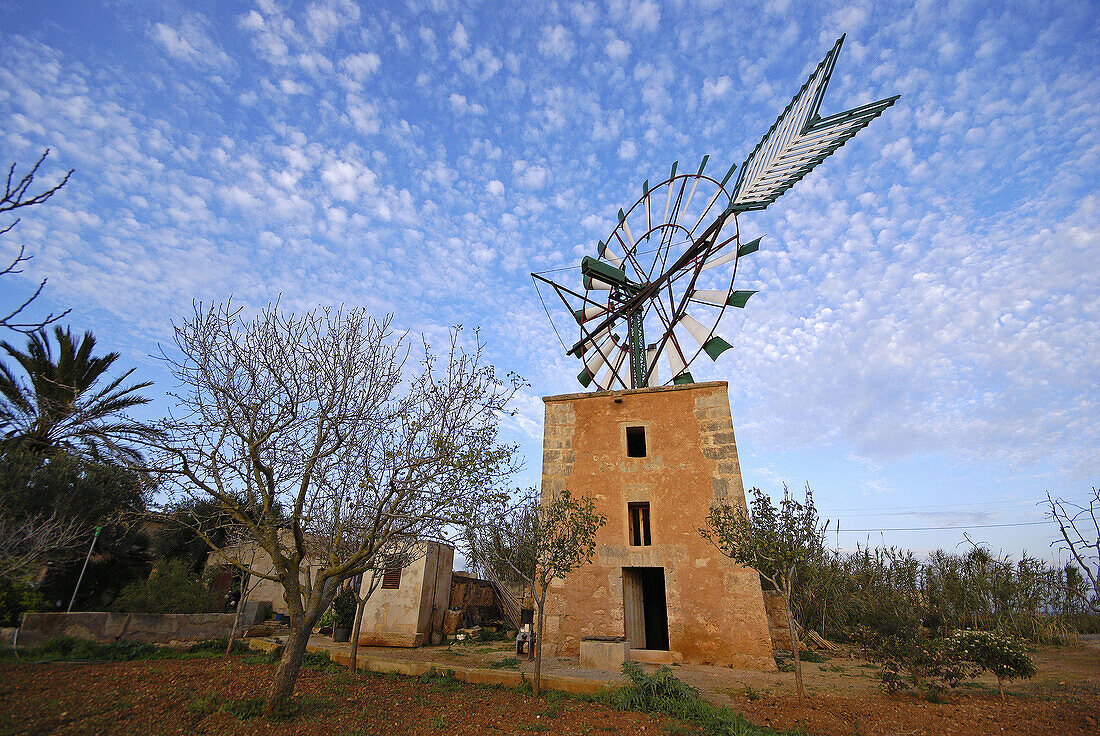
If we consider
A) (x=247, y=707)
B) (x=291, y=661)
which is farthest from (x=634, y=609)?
(x=247, y=707)

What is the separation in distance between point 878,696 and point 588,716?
6074 millimetres

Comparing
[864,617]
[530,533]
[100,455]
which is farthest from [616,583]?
[100,455]

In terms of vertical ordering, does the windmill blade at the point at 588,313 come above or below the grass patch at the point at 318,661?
above

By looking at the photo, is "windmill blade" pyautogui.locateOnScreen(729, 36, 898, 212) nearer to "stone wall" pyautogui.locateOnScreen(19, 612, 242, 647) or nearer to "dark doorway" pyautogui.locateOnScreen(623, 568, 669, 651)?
"dark doorway" pyautogui.locateOnScreen(623, 568, 669, 651)

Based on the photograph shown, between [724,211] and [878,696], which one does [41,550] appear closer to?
[878,696]

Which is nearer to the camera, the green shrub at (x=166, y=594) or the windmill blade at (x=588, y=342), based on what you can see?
Result: the green shrub at (x=166, y=594)

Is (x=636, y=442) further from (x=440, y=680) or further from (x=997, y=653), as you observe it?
(x=997, y=653)

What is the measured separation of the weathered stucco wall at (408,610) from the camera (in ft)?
52.8

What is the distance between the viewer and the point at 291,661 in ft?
24.3

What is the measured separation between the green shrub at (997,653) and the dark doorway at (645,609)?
20.3 ft

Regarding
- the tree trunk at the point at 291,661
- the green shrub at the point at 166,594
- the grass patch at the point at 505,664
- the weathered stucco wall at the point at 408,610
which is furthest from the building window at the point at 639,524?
the green shrub at the point at 166,594

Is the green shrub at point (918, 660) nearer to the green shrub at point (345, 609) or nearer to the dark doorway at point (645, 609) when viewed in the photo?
the dark doorway at point (645, 609)

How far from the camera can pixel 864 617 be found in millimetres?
17172

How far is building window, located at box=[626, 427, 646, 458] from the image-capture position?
50.7 feet
